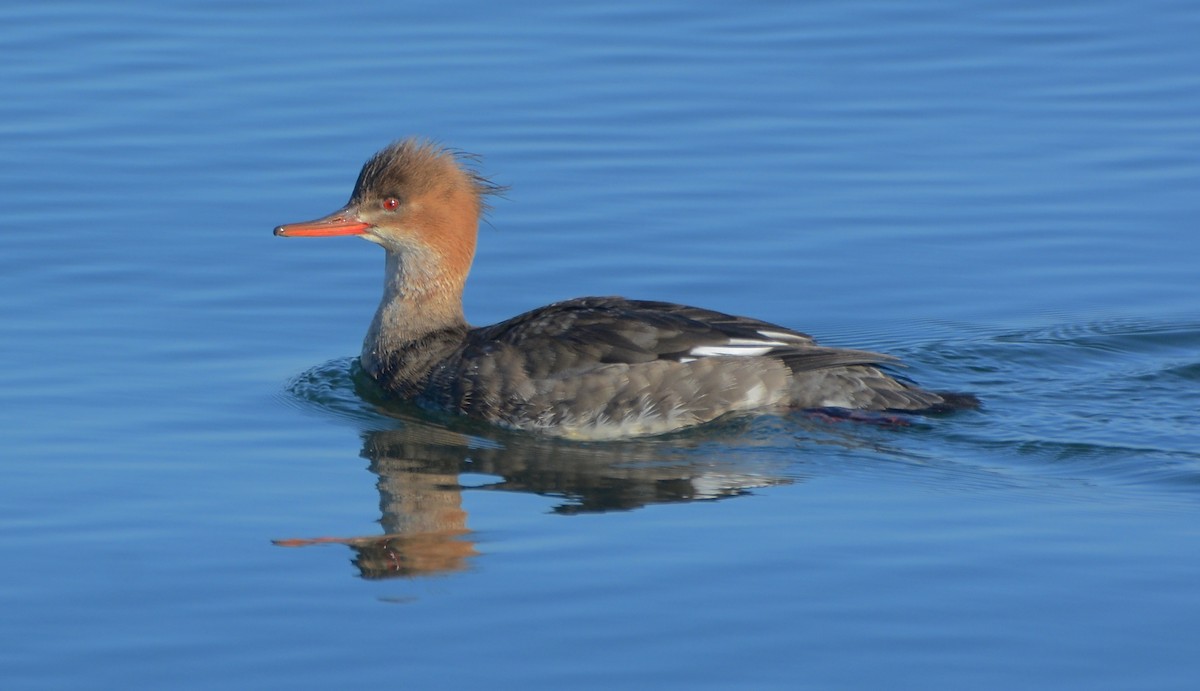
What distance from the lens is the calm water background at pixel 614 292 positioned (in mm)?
7488

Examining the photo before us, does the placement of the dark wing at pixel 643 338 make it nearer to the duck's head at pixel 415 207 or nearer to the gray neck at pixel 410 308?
the gray neck at pixel 410 308

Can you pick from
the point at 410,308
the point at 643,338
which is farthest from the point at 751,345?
the point at 410,308

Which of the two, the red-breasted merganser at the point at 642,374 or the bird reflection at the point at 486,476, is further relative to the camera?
the red-breasted merganser at the point at 642,374

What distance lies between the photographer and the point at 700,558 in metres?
8.25

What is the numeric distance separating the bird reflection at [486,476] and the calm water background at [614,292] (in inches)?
1.3

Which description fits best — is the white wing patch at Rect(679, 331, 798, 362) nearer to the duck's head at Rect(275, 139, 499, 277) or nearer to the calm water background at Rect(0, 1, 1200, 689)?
the calm water background at Rect(0, 1, 1200, 689)

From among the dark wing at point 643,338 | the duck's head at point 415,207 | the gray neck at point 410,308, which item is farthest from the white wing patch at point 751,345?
the duck's head at point 415,207

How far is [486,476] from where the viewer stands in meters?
9.80

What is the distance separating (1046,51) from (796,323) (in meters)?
5.84

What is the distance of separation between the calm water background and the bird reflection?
0.11 feet

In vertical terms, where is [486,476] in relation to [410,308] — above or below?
below

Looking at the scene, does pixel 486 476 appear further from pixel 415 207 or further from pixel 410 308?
pixel 415 207

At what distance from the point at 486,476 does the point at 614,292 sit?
3138mm

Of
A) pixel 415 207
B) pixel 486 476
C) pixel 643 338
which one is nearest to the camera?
pixel 486 476
